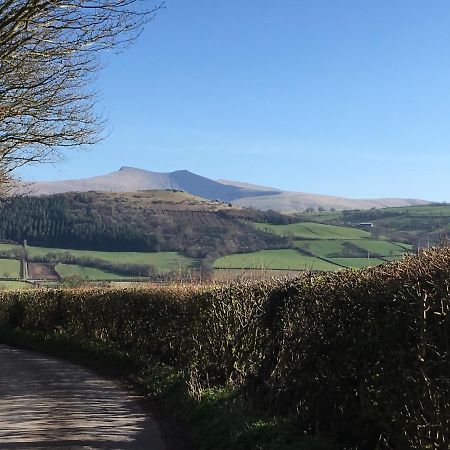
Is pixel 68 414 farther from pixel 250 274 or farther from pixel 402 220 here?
pixel 402 220

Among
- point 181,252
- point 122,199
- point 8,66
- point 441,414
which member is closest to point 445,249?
point 441,414

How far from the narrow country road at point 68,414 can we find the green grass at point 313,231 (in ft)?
112

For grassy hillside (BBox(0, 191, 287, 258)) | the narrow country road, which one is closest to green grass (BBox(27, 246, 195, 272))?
grassy hillside (BBox(0, 191, 287, 258))

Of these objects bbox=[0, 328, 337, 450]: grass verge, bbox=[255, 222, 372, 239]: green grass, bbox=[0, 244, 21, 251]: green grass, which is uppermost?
bbox=[255, 222, 372, 239]: green grass

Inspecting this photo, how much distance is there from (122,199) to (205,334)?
6471 cm

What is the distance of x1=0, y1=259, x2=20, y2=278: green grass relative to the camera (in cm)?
4451

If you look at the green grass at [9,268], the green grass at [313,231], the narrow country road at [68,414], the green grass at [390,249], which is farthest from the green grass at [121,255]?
the narrow country road at [68,414]

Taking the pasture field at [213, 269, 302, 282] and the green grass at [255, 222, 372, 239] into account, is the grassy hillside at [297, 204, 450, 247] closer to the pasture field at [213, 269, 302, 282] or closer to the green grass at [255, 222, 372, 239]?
the green grass at [255, 222, 372, 239]

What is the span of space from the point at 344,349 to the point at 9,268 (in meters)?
45.8

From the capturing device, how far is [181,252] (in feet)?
162

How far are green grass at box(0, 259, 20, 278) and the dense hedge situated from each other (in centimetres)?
3540

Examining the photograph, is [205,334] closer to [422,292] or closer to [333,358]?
[333,358]

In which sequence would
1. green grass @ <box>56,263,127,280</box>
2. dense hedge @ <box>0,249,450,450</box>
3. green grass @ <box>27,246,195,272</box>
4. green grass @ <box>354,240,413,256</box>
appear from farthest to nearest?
green grass @ <box>27,246,195,272</box> → green grass @ <box>56,263,127,280</box> → green grass @ <box>354,240,413,256</box> → dense hedge @ <box>0,249,450,450</box>

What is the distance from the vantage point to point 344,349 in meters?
6.04
